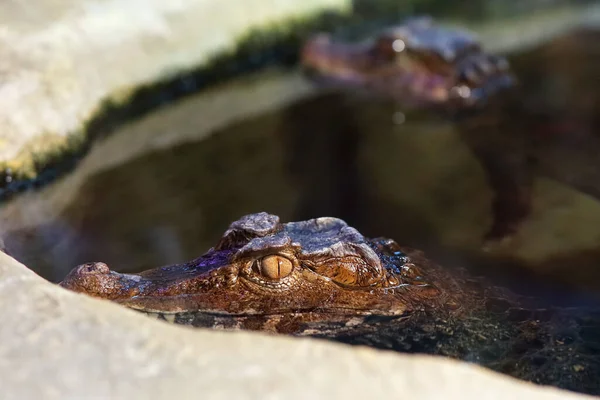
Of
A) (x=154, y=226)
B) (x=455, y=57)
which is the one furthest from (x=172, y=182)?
(x=455, y=57)

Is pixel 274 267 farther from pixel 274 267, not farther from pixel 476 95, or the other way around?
pixel 476 95

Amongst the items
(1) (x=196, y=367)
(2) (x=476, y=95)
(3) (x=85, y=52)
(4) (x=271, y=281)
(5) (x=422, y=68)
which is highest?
(5) (x=422, y=68)

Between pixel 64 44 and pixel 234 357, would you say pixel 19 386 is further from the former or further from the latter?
pixel 64 44

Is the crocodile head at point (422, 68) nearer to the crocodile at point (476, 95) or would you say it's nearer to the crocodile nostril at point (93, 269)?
the crocodile at point (476, 95)

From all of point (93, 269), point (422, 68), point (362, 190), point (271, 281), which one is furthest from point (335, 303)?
point (422, 68)

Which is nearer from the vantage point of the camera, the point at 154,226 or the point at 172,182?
the point at 154,226

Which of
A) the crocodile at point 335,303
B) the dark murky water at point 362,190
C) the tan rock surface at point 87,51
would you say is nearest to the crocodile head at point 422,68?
the dark murky water at point 362,190

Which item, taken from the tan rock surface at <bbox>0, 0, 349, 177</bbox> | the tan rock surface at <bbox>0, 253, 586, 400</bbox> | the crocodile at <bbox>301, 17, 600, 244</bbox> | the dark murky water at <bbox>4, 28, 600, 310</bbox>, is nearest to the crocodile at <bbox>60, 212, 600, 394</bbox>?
the dark murky water at <bbox>4, 28, 600, 310</bbox>
